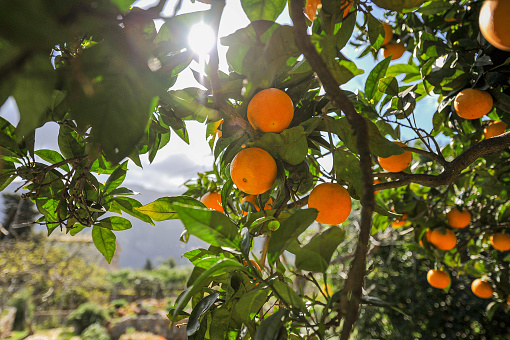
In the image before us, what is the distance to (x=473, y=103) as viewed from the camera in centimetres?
68

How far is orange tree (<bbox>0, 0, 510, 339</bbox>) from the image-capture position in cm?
23

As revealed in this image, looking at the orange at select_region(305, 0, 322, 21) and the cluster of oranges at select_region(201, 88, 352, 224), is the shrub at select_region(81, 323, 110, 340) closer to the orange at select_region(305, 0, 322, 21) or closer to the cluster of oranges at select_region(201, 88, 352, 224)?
the cluster of oranges at select_region(201, 88, 352, 224)

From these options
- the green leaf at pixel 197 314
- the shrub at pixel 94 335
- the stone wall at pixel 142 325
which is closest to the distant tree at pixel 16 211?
the stone wall at pixel 142 325

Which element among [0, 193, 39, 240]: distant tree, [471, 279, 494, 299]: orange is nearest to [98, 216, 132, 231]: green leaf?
[471, 279, 494, 299]: orange

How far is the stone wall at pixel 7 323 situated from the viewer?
6.75 m

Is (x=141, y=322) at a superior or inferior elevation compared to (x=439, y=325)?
inferior

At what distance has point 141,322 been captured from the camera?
736cm

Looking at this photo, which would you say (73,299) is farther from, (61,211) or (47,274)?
(61,211)

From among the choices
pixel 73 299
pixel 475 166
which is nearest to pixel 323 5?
pixel 475 166

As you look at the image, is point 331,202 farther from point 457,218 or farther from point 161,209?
point 457,218

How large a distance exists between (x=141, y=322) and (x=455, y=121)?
8.42 metres

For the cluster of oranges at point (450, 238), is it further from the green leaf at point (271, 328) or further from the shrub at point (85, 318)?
the shrub at point (85, 318)

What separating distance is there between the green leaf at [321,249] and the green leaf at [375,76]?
1.17ft

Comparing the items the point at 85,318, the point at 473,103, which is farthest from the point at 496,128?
the point at 85,318
